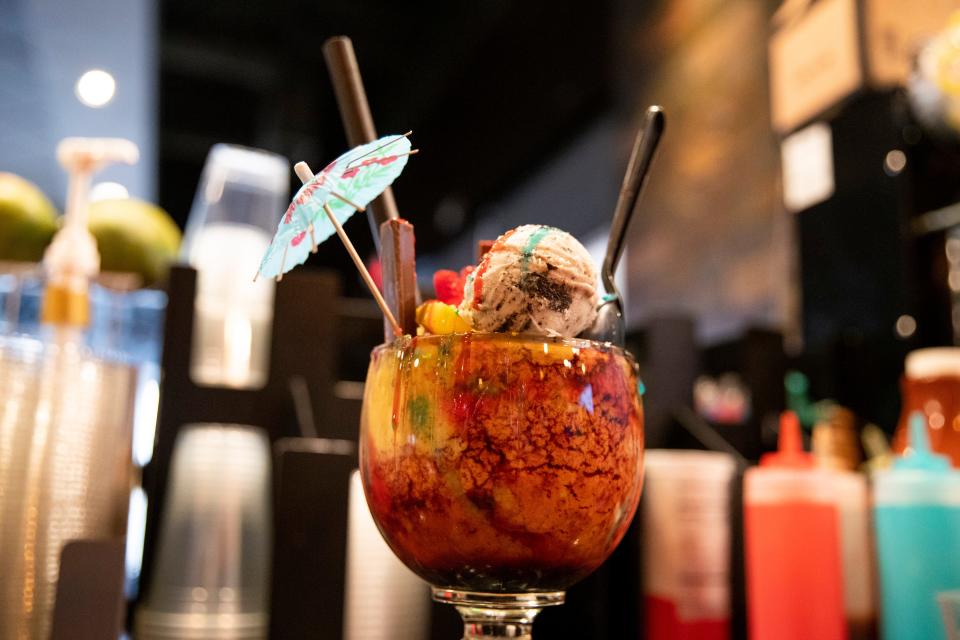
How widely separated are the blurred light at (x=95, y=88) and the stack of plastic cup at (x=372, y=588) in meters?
1.65

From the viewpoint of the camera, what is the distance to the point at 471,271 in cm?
57

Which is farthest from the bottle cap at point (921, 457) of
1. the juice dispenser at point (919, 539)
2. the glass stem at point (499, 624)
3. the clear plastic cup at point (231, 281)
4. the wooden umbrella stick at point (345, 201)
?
the clear plastic cup at point (231, 281)

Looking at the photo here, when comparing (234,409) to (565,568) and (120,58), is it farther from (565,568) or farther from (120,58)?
(120,58)

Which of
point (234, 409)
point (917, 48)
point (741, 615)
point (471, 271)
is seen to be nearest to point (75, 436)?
point (234, 409)

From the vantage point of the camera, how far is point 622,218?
0.61m

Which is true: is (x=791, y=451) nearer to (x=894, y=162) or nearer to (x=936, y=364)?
(x=936, y=364)

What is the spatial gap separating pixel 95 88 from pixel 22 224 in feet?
4.43

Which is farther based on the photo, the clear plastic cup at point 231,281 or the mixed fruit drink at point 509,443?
the clear plastic cup at point 231,281

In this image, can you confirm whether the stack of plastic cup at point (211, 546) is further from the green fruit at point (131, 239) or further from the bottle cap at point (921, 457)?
the bottle cap at point (921, 457)

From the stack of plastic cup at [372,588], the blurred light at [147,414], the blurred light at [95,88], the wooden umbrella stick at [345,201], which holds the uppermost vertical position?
the blurred light at [95,88]

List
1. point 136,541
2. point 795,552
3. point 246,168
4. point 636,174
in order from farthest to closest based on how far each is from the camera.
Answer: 1. point 246,168
2. point 136,541
3. point 795,552
4. point 636,174

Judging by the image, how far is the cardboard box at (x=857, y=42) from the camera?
1346 millimetres

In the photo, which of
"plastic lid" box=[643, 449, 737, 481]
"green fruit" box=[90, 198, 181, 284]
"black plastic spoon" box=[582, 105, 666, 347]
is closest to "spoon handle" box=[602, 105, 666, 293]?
"black plastic spoon" box=[582, 105, 666, 347]

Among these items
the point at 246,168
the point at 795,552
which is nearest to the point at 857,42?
the point at 795,552
